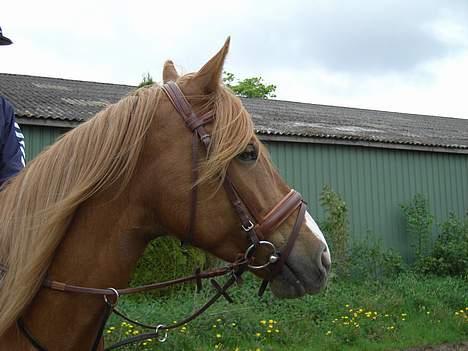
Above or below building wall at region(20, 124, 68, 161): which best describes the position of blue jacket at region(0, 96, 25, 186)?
below

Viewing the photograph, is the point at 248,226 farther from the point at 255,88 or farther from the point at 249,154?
the point at 255,88

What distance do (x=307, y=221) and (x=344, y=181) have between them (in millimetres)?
11538

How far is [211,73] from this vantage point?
229 cm

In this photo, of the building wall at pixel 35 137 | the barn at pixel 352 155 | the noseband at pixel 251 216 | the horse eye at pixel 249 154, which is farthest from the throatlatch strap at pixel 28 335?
the barn at pixel 352 155

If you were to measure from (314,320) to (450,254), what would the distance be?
541 cm

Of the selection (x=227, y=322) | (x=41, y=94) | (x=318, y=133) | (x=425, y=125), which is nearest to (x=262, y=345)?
(x=227, y=322)

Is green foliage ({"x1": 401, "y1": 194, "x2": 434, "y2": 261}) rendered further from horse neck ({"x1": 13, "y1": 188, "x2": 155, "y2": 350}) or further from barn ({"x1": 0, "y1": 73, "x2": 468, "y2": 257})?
horse neck ({"x1": 13, "y1": 188, "x2": 155, "y2": 350})

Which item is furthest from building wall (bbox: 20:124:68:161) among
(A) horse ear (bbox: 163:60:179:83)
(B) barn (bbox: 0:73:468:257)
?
(A) horse ear (bbox: 163:60:179:83)

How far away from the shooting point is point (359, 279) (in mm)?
11602

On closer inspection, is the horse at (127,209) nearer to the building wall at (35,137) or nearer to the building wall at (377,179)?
the building wall at (35,137)

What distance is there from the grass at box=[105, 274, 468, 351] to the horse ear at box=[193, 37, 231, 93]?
500 cm

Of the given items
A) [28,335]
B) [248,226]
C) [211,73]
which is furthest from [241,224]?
[28,335]

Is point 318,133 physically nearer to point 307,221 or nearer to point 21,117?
point 21,117

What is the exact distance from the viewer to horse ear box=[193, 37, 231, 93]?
2.25 meters
